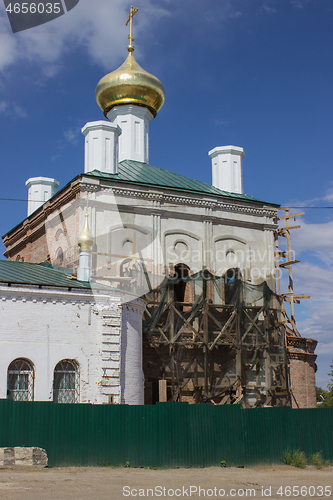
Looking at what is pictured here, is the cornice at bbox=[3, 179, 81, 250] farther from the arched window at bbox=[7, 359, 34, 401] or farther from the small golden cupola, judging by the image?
the arched window at bbox=[7, 359, 34, 401]

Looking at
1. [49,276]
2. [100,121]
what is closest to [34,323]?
[49,276]

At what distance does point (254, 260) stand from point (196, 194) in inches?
143

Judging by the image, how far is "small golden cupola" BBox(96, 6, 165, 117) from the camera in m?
26.0

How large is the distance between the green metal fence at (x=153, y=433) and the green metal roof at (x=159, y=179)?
1054cm

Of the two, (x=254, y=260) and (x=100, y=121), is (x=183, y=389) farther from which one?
(x=100, y=121)

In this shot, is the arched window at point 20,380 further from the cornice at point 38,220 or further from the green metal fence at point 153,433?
the cornice at point 38,220

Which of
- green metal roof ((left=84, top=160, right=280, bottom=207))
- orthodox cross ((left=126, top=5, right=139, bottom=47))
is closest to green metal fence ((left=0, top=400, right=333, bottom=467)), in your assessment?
green metal roof ((left=84, top=160, right=280, bottom=207))

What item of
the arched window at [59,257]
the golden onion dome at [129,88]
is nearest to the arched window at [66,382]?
the arched window at [59,257]

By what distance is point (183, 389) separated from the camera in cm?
1942

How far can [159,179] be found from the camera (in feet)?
77.4

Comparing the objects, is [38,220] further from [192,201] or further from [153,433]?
[153,433]

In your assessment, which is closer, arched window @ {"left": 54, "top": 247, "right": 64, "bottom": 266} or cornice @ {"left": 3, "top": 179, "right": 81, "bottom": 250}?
cornice @ {"left": 3, "top": 179, "right": 81, "bottom": 250}

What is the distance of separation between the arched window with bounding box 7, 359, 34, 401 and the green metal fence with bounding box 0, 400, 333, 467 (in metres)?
1.82

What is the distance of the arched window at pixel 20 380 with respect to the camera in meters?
13.6
